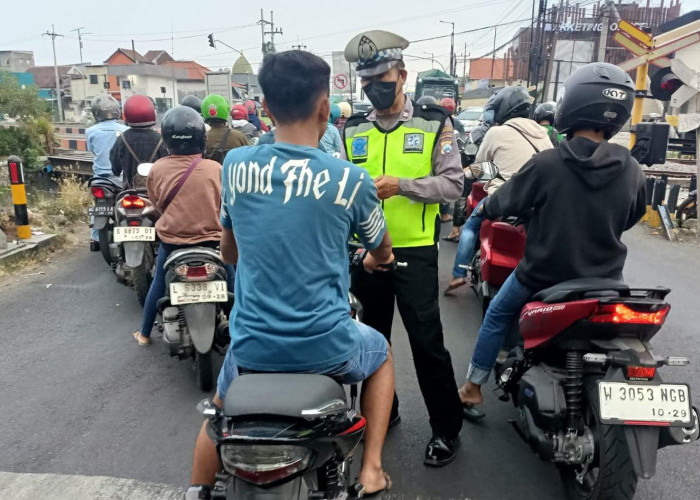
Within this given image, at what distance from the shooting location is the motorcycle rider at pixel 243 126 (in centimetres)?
943

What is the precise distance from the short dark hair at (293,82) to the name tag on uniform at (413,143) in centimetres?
99

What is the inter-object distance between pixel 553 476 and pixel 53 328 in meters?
4.32

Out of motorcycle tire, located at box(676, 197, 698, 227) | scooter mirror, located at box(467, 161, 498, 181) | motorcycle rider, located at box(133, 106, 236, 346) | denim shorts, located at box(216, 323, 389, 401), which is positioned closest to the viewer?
denim shorts, located at box(216, 323, 389, 401)

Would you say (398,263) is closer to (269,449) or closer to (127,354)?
(269,449)

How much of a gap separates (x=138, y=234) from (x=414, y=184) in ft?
10.5

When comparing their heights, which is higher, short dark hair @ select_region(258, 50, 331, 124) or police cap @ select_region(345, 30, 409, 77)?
police cap @ select_region(345, 30, 409, 77)

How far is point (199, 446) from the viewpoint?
2193 millimetres

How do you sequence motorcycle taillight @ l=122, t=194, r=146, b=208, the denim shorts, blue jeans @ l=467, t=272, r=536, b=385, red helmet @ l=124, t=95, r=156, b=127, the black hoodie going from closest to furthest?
the denim shorts
the black hoodie
blue jeans @ l=467, t=272, r=536, b=385
motorcycle taillight @ l=122, t=194, r=146, b=208
red helmet @ l=124, t=95, r=156, b=127

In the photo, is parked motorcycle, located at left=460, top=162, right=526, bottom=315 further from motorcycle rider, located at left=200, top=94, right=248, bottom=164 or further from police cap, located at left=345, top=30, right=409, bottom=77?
motorcycle rider, located at left=200, top=94, right=248, bottom=164

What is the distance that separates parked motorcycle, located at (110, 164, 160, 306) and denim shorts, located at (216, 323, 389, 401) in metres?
3.23

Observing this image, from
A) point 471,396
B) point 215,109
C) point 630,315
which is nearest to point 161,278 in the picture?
point 471,396

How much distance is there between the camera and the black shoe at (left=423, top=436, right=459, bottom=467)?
10.4 feet

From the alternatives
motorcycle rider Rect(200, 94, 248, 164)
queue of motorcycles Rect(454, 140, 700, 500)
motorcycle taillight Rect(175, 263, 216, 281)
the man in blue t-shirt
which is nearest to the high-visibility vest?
queue of motorcycles Rect(454, 140, 700, 500)

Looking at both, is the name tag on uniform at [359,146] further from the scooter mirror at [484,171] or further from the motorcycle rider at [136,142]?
the motorcycle rider at [136,142]
